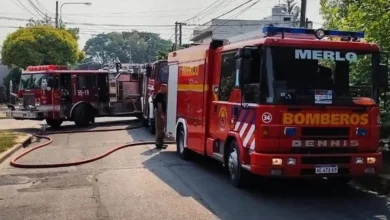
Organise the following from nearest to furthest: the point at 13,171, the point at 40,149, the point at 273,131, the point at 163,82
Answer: the point at 273,131
the point at 13,171
the point at 40,149
the point at 163,82

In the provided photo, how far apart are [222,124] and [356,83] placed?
2.58 m

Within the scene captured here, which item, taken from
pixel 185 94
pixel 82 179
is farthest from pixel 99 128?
pixel 82 179

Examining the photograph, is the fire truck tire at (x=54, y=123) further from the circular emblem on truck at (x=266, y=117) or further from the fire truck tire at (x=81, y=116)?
the circular emblem on truck at (x=266, y=117)

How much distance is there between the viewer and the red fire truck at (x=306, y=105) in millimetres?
8789

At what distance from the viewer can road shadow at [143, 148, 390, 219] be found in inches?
315

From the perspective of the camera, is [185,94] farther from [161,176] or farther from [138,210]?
[138,210]

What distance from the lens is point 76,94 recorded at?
939 inches

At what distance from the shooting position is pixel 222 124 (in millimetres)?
10586

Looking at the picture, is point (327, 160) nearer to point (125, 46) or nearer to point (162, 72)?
point (162, 72)

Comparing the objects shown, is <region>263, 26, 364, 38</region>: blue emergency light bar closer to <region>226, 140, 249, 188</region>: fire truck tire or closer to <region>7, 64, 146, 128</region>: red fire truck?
<region>226, 140, 249, 188</region>: fire truck tire

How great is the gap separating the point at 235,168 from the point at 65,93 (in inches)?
592

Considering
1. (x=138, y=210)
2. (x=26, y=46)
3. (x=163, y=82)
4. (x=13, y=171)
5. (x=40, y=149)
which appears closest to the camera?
(x=138, y=210)

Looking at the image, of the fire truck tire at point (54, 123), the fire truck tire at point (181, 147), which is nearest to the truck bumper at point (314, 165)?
the fire truck tire at point (181, 147)

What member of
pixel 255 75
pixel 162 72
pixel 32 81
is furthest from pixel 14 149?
pixel 255 75
